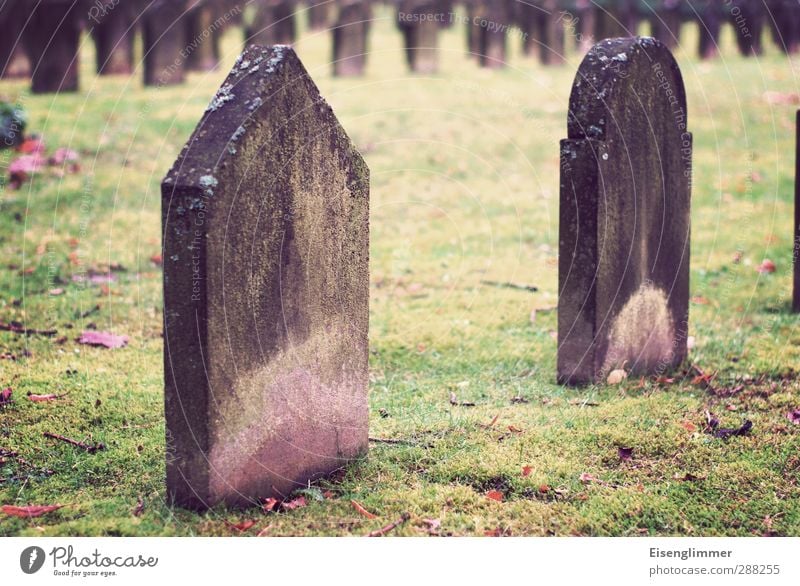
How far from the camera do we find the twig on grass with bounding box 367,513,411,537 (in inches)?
156

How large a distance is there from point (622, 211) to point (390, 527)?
285cm

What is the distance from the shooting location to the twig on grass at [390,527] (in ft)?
13.0

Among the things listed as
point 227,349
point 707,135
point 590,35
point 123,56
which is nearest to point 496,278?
point 227,349

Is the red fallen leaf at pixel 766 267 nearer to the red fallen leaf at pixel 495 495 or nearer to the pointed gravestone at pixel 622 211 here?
the pointed gravestone at pixel 622 211

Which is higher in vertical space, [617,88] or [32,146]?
[32,146]

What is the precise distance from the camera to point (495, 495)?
14.1 feet

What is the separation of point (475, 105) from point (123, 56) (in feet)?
21.4

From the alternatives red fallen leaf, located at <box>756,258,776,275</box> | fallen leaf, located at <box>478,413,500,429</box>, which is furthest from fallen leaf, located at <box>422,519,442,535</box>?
red fallen leaf, located at <box>756,258,776,275</box>

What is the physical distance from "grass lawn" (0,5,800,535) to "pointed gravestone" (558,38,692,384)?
0.32 metres

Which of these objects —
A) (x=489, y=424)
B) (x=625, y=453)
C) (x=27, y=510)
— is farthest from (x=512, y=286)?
(x=27, y=510)

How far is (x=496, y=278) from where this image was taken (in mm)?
8555

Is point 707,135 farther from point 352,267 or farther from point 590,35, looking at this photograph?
point 352,267

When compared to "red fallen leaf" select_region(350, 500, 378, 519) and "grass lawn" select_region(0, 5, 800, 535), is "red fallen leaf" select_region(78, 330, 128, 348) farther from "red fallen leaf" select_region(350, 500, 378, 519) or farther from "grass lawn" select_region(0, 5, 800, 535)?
A: "red fallen leaf" select_region(350, 500, 378, 519)

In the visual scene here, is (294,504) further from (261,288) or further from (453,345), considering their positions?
(453,345)
